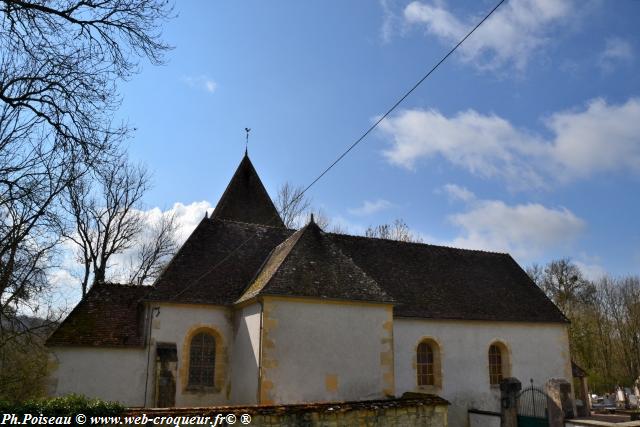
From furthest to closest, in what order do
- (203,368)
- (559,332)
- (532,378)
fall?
(559,332)
(532,378)
(203,368)

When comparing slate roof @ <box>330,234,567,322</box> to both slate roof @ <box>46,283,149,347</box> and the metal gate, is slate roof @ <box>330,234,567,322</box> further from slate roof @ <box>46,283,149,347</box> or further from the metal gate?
slate roof @ <box>46,283,149,347</box>

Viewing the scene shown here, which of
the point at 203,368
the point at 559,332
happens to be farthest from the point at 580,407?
the point at 203,368

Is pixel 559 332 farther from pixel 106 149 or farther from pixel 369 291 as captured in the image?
pixel 106 149

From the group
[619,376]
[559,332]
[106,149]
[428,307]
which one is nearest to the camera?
[106,149]

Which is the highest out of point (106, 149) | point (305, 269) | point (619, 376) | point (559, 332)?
point (106, 149)

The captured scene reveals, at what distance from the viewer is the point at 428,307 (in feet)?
58.1

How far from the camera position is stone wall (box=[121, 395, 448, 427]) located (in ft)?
29.4

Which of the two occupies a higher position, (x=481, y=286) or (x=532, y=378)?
(x=481, y=286)

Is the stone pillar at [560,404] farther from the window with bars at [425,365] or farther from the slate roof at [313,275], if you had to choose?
the slate roof at [313,275]

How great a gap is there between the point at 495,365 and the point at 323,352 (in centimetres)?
831

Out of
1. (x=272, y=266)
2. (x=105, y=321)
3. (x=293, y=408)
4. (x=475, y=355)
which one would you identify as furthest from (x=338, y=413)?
(x=475, y=355)

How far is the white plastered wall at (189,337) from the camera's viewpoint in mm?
14555

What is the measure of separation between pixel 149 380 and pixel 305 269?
221 inches

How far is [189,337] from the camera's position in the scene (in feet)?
49.5
